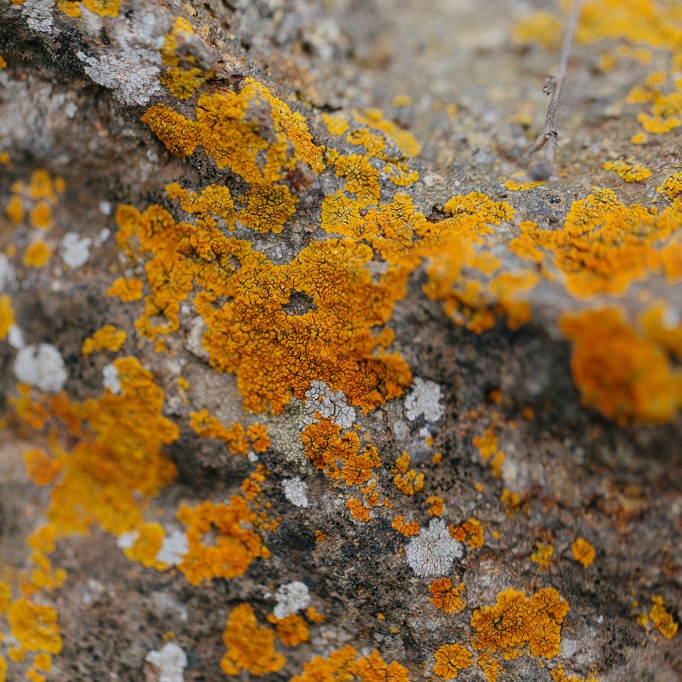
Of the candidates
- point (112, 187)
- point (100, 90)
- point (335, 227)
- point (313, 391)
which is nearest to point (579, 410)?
point (313, 391)

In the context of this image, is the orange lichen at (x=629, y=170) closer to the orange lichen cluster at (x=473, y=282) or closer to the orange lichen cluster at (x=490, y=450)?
the orange lichen cluster at (x=473, y=282)

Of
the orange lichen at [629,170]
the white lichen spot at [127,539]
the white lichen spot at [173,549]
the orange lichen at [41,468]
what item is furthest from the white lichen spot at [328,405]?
the orange lichen at [629,170]

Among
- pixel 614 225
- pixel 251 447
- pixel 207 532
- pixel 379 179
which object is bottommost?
pixel 207 532

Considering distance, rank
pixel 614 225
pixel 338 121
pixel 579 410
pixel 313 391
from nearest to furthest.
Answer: pixel 579 410, pixel 614 225, pixel 313 391, pixel 338 121

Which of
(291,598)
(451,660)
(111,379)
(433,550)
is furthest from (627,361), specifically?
(111,379)

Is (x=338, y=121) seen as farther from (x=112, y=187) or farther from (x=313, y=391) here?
(x=313, y=391)

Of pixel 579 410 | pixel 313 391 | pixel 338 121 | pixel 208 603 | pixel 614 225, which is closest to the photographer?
pixel 579 410

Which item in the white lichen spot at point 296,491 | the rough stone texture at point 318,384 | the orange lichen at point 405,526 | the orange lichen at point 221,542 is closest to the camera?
the rough stone texture at point 318,384

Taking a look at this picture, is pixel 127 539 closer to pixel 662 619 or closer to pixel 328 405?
pixel 328 405
